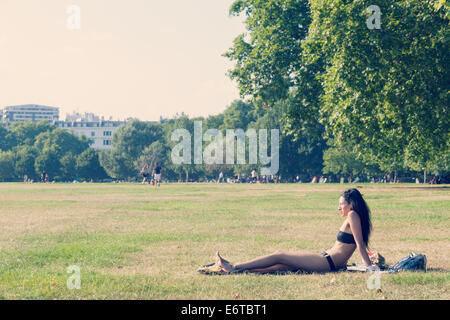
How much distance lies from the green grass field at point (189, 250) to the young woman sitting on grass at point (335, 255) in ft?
1.13

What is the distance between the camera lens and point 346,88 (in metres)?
25.7

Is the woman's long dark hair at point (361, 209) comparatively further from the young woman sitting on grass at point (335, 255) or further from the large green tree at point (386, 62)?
the large green tree at point (386, 62)

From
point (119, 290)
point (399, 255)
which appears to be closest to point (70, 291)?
point (119, 290)

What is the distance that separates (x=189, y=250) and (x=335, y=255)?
3.79m

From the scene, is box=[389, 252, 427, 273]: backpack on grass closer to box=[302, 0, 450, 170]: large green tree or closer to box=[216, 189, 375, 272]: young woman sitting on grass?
box=[216, 189, 375, 272]: young woman sitting on grass

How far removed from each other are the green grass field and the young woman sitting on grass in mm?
344

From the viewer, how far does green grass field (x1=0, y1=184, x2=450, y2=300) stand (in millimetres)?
8594

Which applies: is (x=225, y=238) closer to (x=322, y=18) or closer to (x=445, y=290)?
(x=445, y=290)

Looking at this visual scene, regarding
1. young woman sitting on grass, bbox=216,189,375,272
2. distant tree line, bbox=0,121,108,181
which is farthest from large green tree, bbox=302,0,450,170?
distant tree line, bbox=0,121,108,181

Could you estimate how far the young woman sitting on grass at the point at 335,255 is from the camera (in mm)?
10141

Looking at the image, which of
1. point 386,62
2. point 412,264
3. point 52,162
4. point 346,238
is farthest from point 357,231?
point 52,162

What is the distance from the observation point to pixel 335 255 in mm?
10477

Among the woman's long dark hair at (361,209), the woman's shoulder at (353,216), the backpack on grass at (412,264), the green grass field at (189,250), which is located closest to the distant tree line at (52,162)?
the green grass field at (189,250)

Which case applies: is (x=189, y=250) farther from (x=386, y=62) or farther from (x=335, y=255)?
(x=386, y=62)
